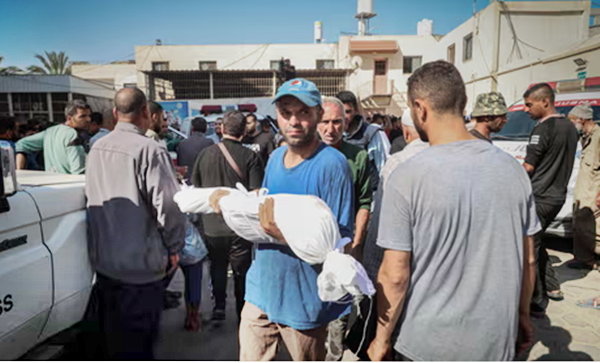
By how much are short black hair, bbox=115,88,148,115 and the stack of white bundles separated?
972 millimetres

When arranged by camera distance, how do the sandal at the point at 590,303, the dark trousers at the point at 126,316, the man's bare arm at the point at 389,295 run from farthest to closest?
the sandal at the point at 590,303
the dark trousers at the point at 126,316
the man's bare arm at the point at 389,295

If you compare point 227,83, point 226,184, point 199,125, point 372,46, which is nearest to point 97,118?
point 199,125

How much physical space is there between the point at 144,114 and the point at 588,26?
21.7m

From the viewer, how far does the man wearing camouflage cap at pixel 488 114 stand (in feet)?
10.8

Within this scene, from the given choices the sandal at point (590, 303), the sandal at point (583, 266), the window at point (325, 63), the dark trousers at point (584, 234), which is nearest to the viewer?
the sandal at point (590, 303)

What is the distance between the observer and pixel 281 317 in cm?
192

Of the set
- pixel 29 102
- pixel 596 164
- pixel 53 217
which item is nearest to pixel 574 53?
pixel 596 164

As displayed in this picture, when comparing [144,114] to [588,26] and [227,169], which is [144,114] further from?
[588,26]

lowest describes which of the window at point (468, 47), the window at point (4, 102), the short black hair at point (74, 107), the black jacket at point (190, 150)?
the black jacket at point (190, 150)

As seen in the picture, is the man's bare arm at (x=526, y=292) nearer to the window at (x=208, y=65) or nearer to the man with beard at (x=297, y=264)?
the man with beard at (x=297, y=264)

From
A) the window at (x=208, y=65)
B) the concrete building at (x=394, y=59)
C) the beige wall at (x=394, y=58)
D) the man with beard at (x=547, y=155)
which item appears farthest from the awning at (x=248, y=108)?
the window at (x=208, y=65)

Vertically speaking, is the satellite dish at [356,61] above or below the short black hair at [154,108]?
above

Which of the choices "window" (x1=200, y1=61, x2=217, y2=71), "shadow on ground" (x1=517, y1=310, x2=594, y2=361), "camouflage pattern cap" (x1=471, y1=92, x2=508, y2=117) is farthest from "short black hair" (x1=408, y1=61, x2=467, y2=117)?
"window" (x1=200, y1=61, x2=217, y2=71)

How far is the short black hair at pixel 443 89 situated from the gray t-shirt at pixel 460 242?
17 centimetres
